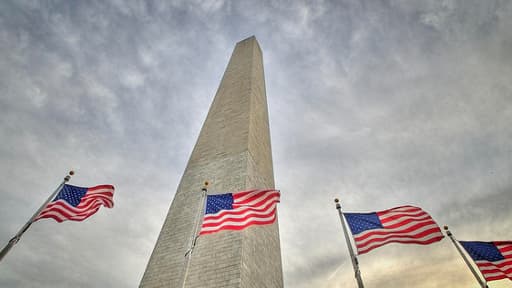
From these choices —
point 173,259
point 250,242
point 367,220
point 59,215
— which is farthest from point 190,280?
point 367,220

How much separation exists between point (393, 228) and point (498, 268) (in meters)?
4.11

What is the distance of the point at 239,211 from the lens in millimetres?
7523

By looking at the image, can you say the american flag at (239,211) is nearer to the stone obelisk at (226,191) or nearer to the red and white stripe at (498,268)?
the stone obelisk at (226,191)

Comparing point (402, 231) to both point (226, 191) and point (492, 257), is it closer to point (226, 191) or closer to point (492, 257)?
point (492, 257)

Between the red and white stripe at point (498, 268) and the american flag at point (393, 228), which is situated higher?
the american flag at point (393, 228)

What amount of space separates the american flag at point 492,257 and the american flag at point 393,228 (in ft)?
7.66

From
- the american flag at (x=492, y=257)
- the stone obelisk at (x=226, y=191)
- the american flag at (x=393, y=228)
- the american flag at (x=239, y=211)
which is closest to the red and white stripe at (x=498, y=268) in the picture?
the american flag at (x=492, y=257)

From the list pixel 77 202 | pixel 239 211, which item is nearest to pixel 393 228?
pixel 239 211

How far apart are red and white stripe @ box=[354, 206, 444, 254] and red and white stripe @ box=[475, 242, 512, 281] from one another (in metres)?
2.49

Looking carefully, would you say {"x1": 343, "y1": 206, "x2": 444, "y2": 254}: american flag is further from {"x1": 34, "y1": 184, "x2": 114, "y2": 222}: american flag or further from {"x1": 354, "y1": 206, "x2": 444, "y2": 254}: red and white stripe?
{"x1": 34, "y1": 184, "x2": 114, "y2": 222}: american flag

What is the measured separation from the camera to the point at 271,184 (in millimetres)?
15422

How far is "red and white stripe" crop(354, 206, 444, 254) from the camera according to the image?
7.36 m

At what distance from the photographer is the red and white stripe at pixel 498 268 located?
8.35m

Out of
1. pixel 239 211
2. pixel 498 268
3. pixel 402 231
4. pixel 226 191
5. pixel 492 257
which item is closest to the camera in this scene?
pixel 239 211
